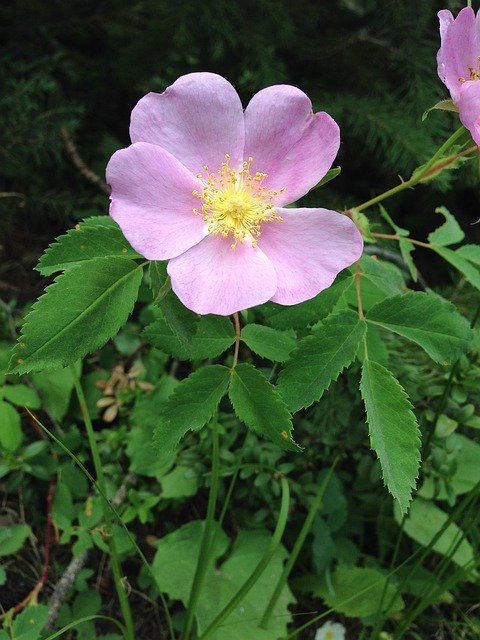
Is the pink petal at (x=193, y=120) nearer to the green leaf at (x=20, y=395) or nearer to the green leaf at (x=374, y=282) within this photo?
the green leaf at (x=374, y=282)

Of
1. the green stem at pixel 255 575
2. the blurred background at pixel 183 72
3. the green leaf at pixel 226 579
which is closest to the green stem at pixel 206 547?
the green stem at pixel 255 575

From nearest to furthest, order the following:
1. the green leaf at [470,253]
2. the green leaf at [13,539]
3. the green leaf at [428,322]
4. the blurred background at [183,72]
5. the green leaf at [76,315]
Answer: the green leaf at [76,315] → the green leaf at [428,322] → the green leaf at [470,253] → the green leaf at [13,539] → the blurred background at [183,72]

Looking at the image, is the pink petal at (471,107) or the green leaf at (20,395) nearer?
the pink petal at (471,107)

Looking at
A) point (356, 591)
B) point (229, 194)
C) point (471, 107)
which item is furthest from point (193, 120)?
point (356, 591)

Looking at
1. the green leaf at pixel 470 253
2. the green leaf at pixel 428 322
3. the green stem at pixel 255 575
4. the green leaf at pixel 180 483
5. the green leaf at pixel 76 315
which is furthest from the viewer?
the green leaf at pixel 180 483

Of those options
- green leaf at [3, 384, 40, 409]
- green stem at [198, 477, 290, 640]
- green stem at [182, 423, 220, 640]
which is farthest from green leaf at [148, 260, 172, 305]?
green leaf at [3, 384, 40, 409]

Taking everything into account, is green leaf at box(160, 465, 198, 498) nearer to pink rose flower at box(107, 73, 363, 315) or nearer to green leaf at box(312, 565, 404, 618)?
green leaf at box(312, 565, 404, 618)

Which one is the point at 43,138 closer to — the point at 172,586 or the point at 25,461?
the point at 25,461

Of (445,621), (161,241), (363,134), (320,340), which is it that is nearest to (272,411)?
(320,340)
